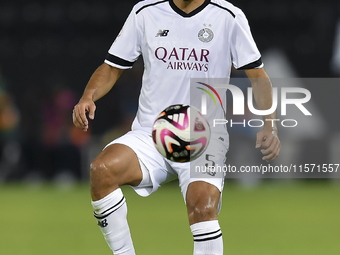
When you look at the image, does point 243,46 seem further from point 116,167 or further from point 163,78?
point 116,167

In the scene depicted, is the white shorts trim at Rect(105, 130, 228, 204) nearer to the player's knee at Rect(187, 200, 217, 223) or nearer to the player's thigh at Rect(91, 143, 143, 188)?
the player's thigh at Rect(91, 143, 143, 188)

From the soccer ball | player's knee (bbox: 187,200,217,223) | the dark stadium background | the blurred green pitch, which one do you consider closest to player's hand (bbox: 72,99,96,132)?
the soccer ball

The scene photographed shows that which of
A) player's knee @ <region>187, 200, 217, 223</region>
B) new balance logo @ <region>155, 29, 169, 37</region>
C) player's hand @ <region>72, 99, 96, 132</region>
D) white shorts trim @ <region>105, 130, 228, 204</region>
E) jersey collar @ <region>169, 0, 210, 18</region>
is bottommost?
player's knee @ <region>187, 200, 217, 223</region>

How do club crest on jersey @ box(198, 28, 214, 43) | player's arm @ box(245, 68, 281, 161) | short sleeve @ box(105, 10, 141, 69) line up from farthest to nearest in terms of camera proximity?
short sleeve @ box(105, 10, 141, 69)
club crest on jersey @ box(198, 28, 214, 43)
player's arm @ box(245, 68, 281, 161)

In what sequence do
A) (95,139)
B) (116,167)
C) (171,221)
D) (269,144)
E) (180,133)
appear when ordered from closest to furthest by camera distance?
1. (116,167)
2. (180,133)
3. (269,144)
4. (171,221)
5. (95,139)

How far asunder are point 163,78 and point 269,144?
86 cm

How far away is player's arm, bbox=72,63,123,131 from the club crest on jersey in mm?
678

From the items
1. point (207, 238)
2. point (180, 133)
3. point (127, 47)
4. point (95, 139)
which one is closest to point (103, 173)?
point (180, 133)

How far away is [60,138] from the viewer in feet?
38.7

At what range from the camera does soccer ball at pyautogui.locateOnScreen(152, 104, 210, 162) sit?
384cm

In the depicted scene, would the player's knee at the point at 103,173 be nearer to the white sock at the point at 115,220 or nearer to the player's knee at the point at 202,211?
the white sock at the point at 115,220

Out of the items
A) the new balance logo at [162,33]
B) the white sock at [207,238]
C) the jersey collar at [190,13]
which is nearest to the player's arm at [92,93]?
the new balance logo at [162,33]

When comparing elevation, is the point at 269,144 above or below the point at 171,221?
above

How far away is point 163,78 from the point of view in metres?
4.09
